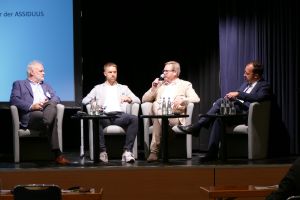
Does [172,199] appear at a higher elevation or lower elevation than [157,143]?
lower

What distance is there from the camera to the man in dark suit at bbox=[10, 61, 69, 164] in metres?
6.95

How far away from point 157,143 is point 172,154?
325mm

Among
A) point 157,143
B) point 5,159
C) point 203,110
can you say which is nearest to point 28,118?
point 5,159

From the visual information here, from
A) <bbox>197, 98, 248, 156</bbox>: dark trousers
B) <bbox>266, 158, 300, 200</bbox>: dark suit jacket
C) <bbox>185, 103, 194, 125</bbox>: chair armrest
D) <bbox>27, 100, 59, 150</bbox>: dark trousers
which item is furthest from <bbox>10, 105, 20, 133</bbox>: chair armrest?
<bbox>266, 158, 300, 200</bbox>: dark suit jacket

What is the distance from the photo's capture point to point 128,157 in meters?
6.98

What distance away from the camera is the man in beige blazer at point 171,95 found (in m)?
7.29

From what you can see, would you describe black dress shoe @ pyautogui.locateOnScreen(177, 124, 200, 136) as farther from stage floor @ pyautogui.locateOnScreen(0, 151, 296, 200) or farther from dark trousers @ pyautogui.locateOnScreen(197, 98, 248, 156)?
stage floor @ pyautogui.locateOnScreen(0, 151, 296, 200)

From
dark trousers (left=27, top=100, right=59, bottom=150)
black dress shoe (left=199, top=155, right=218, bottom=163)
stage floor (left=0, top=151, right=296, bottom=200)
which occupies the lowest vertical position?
stage floor (left=0, top=151, right=296, bottom=200)

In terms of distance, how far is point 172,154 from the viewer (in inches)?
293

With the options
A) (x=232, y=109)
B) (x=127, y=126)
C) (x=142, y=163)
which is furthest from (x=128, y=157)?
(x=232, y=109)

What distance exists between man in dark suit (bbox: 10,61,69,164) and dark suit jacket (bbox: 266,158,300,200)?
4.04 metres

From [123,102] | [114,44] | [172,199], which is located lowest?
[172,199]

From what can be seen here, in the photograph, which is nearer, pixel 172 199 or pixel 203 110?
pixel 172 199

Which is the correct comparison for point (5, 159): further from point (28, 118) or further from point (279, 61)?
point (279, 61)
